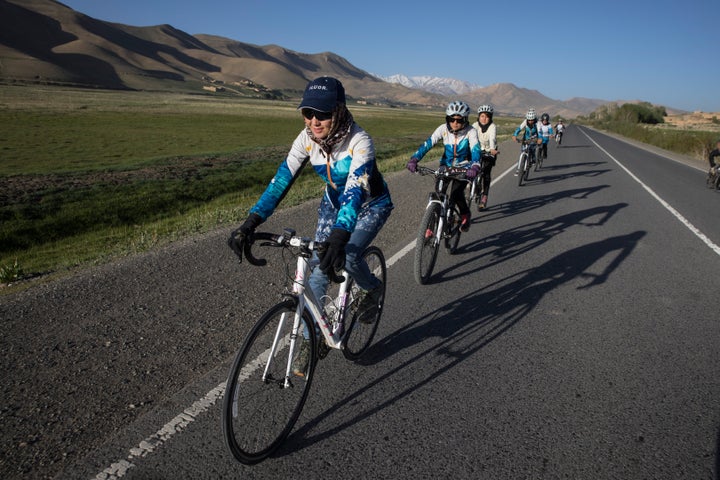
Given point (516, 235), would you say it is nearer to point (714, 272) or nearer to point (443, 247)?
point (443, 247)

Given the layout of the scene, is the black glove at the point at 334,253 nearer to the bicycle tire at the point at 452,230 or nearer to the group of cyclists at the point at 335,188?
the group of cyclists at the point at 335,188

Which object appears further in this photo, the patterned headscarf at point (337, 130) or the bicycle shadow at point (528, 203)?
the bicycle shadow at point (528, 203)

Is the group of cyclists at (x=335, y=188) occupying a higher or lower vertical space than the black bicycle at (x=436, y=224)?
higher

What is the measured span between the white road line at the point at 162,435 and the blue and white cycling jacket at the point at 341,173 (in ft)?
4.33

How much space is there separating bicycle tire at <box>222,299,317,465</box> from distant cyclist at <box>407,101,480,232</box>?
3.98 meters

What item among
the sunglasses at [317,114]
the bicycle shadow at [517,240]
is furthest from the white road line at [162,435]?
the bicycle shadow at [517,240]

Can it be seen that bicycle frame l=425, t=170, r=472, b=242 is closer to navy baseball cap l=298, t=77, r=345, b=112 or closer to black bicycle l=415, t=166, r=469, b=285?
black bicycle l=415, t=166, r=469, b=285

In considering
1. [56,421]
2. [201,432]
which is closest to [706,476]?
[201,432]

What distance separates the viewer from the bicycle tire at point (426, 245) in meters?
5.39

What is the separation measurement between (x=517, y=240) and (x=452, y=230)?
5.92 ft

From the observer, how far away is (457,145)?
22.6ft

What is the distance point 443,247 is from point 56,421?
539 centimetres

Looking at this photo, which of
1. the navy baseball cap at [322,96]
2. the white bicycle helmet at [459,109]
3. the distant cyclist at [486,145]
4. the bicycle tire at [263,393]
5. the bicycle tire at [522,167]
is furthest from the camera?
the bicycle tire at [522,167]

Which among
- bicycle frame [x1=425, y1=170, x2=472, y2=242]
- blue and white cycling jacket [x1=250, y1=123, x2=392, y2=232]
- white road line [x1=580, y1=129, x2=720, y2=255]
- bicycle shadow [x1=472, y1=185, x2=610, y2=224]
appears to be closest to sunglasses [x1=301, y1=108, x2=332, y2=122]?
blue and white cycling jacket [x1=250, y1=123, x2=392, y2=232]
